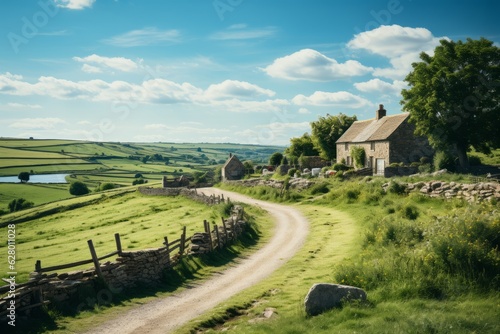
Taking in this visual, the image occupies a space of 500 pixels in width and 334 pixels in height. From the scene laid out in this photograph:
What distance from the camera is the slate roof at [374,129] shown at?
51031 mm

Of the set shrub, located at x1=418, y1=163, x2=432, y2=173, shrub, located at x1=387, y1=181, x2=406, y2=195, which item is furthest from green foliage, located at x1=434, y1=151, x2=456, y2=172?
shrub, located at x1=387, y1=181, x2=406, y2=195

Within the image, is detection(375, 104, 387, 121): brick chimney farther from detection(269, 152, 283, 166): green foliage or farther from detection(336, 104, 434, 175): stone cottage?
detection(269, 152, 283, 166): green foliage

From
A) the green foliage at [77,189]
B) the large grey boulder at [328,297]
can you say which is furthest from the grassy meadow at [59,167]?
the large grey boulder at [328,297]

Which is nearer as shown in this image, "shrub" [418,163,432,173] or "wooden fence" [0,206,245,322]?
"wooden fence" [0,206,245,322]

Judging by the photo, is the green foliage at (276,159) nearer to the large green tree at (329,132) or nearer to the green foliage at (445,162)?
the large green tree at (329,132)

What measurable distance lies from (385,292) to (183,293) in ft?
26.8

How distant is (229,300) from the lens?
14.7 m

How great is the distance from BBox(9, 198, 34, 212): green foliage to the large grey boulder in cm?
6764

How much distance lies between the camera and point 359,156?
5619 cm

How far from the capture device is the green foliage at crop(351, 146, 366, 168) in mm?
55909

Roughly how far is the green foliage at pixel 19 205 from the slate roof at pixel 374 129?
5507 cm

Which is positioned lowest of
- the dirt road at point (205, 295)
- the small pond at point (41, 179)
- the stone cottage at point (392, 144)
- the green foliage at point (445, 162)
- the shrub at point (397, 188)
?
the dirt road at point (205, 295)

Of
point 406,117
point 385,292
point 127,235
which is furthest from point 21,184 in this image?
point 385,292

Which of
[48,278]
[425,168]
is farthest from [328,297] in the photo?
[425,168]
